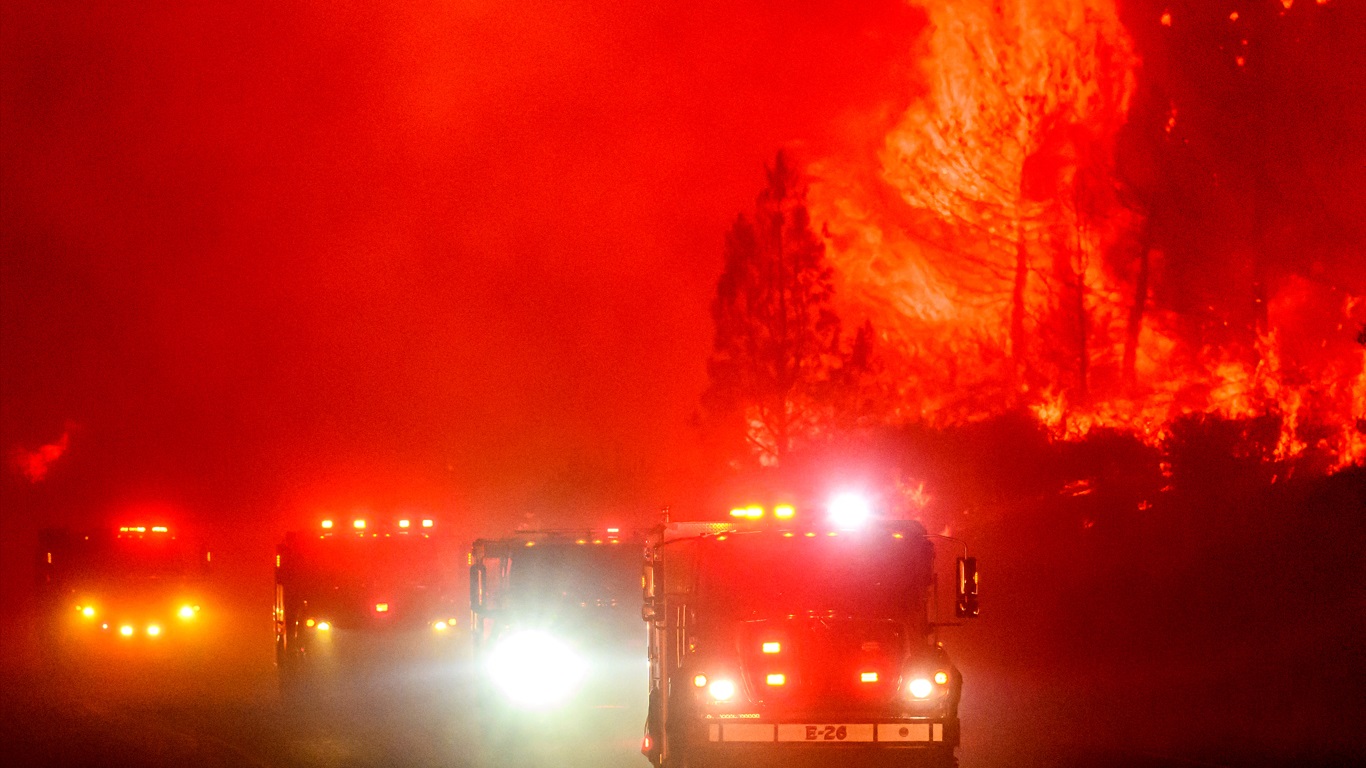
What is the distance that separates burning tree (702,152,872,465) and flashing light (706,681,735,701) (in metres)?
31.8

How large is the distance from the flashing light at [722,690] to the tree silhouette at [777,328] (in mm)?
31820

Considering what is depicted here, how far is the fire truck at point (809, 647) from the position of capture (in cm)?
1279

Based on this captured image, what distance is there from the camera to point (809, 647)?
13.0 metres

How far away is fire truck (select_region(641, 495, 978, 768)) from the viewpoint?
12.8 metres

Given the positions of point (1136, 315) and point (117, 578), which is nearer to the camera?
point (117, 578)

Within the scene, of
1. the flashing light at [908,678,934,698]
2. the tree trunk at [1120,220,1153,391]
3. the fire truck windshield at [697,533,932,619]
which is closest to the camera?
the flashing light at [908,678,934,698]

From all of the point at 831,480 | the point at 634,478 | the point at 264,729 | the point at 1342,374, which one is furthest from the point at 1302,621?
the point at 634,478

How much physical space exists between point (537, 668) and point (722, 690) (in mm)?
9911

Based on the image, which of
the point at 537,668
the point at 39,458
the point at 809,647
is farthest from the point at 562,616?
the point at 39,458

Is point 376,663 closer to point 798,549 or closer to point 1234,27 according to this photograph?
point 798,549

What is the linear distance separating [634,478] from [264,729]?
32469 mm

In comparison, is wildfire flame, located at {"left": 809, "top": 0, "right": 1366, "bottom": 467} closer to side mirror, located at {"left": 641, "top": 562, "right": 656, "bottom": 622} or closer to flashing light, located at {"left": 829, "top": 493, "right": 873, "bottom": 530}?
flashing light, located at {"left": 829, "top": 493, "right": 873, "bottom": 530}

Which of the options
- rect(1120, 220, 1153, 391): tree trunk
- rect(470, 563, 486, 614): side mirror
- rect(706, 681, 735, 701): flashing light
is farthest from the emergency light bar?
rect(1120, 220, 1153, 391): tree trunk

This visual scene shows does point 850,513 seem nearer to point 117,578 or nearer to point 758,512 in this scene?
point 758,512
